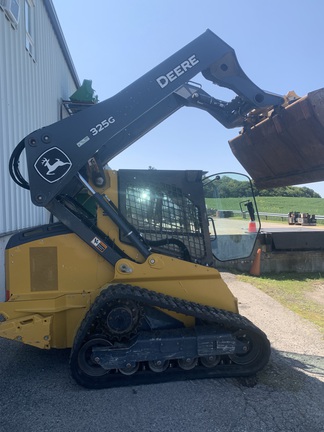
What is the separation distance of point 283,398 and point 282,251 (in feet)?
21.3

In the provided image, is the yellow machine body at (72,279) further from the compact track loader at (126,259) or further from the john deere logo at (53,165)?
the john deere logo at (53,165)

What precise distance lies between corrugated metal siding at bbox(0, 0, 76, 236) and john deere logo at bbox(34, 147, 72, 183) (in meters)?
2.33

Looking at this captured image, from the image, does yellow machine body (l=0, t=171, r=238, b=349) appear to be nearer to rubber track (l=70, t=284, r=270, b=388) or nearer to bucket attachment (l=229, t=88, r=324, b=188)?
rubber track (l=70, t=284, r=270, b=388)

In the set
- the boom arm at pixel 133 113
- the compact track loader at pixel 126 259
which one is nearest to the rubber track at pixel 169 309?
the compact track loader at pixel 126 259

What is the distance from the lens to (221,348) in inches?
139

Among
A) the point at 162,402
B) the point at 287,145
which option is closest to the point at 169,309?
the point at 162,402

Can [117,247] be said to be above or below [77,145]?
below

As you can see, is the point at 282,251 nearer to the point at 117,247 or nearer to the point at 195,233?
the point at 195,233

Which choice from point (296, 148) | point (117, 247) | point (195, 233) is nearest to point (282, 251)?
point (296, 148)

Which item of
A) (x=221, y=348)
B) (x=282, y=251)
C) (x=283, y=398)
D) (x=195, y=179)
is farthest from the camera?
(x=282, y=251)

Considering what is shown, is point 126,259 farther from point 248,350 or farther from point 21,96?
point 21,96

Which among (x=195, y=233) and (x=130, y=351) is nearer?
(x=130, y=351)

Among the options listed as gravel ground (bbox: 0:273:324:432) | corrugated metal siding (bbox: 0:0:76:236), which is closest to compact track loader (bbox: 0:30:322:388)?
gravel ground (bbox: 0:273:324:432)

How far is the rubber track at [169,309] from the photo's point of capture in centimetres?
337
